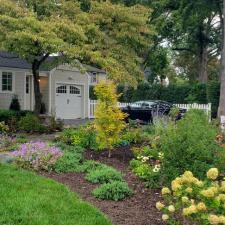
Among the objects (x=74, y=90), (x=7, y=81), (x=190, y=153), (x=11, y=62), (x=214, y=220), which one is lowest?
(x=214, y=220)

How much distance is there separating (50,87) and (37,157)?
665 inches

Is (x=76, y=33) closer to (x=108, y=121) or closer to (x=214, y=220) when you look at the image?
(x=108, y=121)

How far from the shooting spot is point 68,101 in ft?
88.8

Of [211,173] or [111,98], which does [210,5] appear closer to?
[111,98]

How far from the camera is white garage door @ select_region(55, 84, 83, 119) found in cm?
2650

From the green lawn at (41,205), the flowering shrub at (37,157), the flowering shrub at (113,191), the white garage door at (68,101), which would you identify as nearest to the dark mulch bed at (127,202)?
the flowering shrub at (113,191)

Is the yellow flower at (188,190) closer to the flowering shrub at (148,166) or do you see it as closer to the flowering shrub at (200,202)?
the flowering shrub at (200,202)

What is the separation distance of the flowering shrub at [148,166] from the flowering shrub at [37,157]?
161 cm

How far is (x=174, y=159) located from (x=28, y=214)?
244cm

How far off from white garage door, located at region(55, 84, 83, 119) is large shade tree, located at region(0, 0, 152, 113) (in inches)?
235

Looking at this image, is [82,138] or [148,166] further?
[82,138]

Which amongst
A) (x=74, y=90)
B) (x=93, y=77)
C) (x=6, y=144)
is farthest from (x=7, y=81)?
(x=6, y=144)

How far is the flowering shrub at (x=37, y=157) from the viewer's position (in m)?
8.96

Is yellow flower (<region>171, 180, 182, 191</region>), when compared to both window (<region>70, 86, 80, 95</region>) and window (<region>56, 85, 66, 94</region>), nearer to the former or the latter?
window (<region>56, 85, 66, 94</region>)
